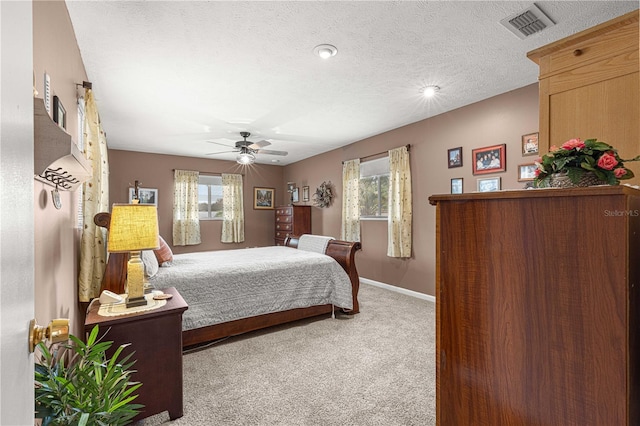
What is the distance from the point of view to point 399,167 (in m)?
4.62

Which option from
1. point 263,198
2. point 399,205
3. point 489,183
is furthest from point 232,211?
point 489,183

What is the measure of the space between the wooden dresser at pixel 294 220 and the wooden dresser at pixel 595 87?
5.31 metres

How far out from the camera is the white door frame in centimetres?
47

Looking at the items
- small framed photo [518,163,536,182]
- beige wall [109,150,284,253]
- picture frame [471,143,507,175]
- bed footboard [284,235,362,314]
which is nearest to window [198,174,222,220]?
beige wall [109,150,284,253]

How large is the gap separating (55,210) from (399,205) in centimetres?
395

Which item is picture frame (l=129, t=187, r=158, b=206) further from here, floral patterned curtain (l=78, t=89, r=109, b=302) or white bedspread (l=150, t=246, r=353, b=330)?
floral patterned curtain (l=78, t=89, r=109, b=302)

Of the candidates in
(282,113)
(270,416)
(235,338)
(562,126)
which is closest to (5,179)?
(270,416)

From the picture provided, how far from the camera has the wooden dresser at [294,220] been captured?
6625 mm

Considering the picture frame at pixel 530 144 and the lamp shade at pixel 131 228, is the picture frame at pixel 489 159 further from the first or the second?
the lamp shade at pixel 131 228

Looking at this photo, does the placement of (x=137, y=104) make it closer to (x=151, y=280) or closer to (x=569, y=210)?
(x=151, y=280)

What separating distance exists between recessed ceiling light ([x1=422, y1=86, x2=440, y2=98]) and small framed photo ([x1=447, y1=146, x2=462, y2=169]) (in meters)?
0.86

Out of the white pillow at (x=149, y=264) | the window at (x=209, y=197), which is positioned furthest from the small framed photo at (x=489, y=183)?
the window at (x=209, y=197)

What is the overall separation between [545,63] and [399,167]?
9.83 feet

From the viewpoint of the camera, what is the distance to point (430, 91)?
3.35 meters
